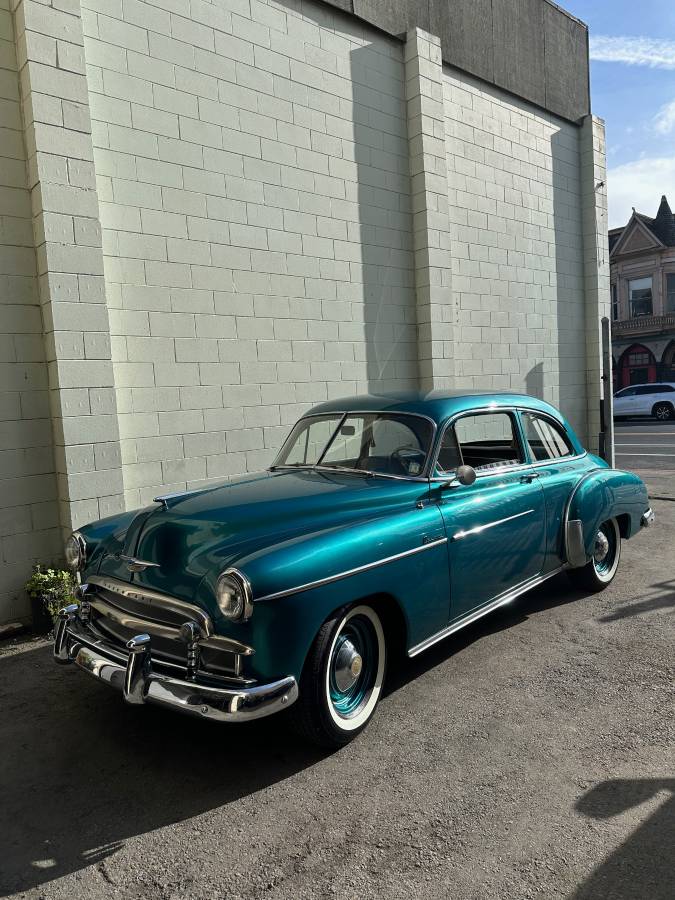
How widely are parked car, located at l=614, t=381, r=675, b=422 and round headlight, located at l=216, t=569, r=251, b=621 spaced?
24.9 meters

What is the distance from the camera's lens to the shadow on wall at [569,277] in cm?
1087

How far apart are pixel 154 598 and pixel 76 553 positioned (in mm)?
1002

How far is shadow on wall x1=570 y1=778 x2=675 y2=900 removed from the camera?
7.13 feet

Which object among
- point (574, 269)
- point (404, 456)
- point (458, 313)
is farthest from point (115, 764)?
point (574, 269)

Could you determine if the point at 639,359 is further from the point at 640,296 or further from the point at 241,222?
the point at 241,222

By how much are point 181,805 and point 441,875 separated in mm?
1128

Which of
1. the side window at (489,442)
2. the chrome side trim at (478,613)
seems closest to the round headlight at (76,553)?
the chrome side trim at (478,613)

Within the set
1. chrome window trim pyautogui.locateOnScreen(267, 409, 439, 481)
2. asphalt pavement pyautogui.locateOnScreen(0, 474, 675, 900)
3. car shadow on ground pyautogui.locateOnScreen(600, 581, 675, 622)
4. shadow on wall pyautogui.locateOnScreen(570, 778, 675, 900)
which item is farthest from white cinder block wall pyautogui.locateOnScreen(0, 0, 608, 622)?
shadow on wall pyautogui.locateOnScreen(570, 778, 675, 900)

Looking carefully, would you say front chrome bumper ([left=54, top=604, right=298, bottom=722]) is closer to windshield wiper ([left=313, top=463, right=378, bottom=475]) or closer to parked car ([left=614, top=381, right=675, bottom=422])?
windshield wiper ([left=313, top=463, right=378, bottom=475])

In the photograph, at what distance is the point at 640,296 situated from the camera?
33.1 m

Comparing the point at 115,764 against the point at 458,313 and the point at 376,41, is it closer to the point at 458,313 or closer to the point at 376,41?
the point at 458,313

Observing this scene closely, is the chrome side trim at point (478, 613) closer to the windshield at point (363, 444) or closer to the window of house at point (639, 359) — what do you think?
the windshield at point (363, 444)

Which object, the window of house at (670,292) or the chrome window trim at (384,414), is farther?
the window of house at (670,292)

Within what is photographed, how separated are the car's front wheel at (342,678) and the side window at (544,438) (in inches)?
84.7
